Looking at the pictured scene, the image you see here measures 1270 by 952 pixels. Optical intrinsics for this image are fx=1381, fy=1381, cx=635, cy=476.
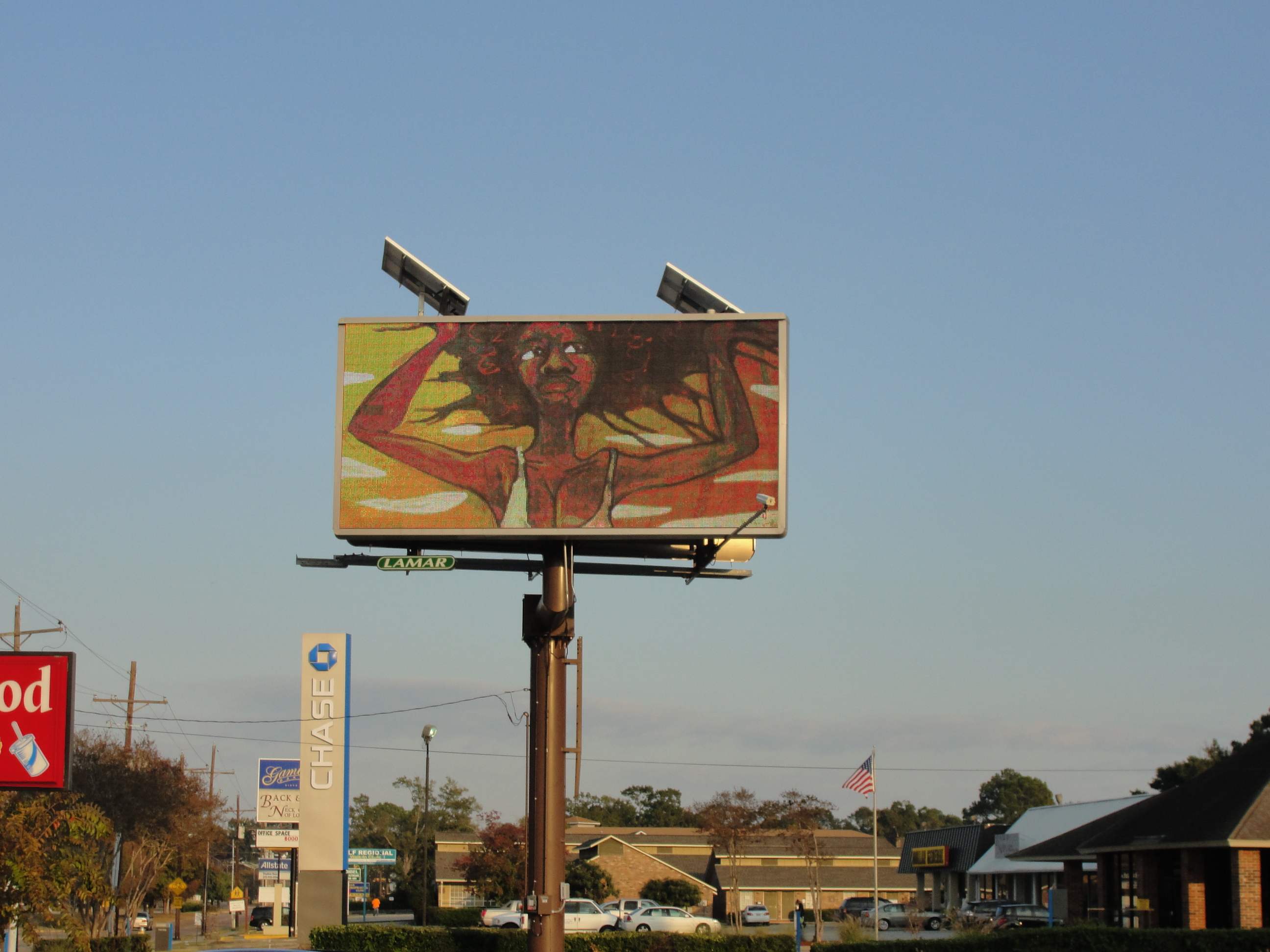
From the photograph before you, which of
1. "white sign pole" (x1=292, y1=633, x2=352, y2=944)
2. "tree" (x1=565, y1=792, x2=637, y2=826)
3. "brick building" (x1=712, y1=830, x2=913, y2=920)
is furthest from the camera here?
"tree" (x1=565, y1=792, x2=637, y2=826)

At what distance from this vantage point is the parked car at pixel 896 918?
60688 mm

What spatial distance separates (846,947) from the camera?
34875mm

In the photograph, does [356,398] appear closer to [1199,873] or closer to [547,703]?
[547,703]

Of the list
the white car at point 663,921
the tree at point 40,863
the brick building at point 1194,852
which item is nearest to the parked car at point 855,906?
the white car at point 663,921

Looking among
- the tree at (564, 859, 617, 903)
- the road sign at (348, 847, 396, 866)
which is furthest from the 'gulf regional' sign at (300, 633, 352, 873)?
the tree at (564, 859, 617, 903)

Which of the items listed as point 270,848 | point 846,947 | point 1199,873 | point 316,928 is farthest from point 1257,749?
point 270,848

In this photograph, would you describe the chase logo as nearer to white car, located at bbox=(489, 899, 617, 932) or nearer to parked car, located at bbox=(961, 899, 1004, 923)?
white car, located at bbox=(489, 899, 617, 932)

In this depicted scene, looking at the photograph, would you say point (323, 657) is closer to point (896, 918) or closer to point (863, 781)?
point (863, 781)

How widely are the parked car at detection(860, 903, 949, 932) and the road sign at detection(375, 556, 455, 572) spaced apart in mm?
40340

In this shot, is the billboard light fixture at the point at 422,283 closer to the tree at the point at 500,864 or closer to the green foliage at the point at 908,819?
the tree at the point at 500,864

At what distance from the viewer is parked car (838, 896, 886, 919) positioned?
6969 cm

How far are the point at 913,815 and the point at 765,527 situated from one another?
165770 mm

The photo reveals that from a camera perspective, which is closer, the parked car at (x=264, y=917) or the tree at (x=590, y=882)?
the parked car at (x=264, y=917)

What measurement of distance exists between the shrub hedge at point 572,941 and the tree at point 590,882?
36.4 metres
